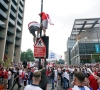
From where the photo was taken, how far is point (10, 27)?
51469 mm

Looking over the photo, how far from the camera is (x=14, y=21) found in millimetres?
52656

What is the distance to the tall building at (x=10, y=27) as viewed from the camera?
4347 cm

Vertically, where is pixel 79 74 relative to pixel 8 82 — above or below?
above

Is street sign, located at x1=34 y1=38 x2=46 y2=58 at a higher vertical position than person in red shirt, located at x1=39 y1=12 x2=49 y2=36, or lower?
lower

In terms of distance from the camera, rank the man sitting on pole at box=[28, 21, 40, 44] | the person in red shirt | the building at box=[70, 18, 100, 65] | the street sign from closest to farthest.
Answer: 1. the street sign
2. the man sitting on pole at box=[28, 21, 40, 44]
3. the person in red shirt
4. the building at box=[70, 18, 100, 65]

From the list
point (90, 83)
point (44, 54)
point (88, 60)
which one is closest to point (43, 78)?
point (44, 54)

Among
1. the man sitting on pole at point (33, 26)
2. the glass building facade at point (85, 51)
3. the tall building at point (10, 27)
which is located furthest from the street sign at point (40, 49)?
the glass building facade at point (85, 51)

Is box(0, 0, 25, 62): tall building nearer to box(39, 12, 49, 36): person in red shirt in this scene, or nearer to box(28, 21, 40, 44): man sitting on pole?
box(39, 12, 49, 36): person in red shirt

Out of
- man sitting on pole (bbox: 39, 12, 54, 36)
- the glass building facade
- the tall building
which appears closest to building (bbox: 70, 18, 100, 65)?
the glass building facade

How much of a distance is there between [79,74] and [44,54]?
2.86 m

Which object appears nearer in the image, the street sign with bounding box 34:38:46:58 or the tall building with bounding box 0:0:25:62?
the street sign with bounding box 34:38:46:58

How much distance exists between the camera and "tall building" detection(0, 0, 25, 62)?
43469mm

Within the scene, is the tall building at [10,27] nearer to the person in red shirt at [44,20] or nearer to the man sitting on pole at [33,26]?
the person in red shirt at [44,20]

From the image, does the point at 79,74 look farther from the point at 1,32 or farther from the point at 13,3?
the point at 13,3
